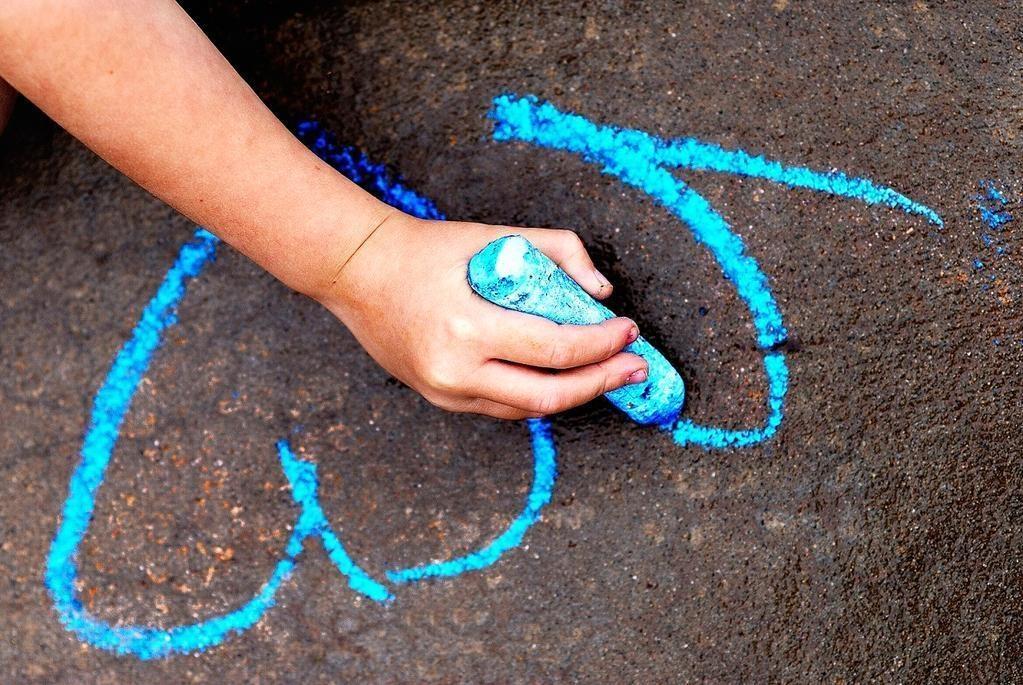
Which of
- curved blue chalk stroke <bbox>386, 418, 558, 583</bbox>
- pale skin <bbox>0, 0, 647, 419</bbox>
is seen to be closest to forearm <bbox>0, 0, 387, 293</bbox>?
pale skin <bbox>0, 0, 647, 419</bbox>

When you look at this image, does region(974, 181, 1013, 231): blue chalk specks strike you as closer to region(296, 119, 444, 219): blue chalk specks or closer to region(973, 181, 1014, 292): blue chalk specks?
region(973, 181, 1014, 292): blue chalk specks

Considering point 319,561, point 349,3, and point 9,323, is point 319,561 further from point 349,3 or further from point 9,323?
point 349,3

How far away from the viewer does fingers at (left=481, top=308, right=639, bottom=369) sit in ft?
3.36

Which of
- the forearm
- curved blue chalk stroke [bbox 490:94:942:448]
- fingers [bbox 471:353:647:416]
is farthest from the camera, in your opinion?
curved blue chalk stroke [bbox 490:94:942:448]

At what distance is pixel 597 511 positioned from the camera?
4.00 ft

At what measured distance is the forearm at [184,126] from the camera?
0.94 m

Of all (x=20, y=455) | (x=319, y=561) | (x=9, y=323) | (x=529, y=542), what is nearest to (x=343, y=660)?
(x=319, y=561)

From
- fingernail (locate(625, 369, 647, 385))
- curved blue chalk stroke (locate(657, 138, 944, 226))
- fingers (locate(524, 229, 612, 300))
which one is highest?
curved blue chalk stroke (locate(657, 138, 944, 226))

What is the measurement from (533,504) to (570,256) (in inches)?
14.5

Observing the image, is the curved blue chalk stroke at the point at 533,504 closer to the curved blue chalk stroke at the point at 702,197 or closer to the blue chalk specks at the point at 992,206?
the curved blue chalk stroke at the point at 702,197

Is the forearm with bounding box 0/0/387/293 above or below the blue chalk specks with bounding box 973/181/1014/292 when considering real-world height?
above

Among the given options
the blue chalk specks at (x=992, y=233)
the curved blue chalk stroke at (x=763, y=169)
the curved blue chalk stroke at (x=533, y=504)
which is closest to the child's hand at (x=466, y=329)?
the curved blue chalk stroke at (x=533, y=504)

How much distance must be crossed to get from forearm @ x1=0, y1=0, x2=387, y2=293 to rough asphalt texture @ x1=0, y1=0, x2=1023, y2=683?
191mm

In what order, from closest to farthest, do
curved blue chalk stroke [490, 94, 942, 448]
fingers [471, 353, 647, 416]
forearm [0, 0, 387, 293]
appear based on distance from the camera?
forearm [0, 0, 387, 293]
fingers [471, 353, 647, 416]
curved blue chalk stroke [490, 94, 942, 448]
